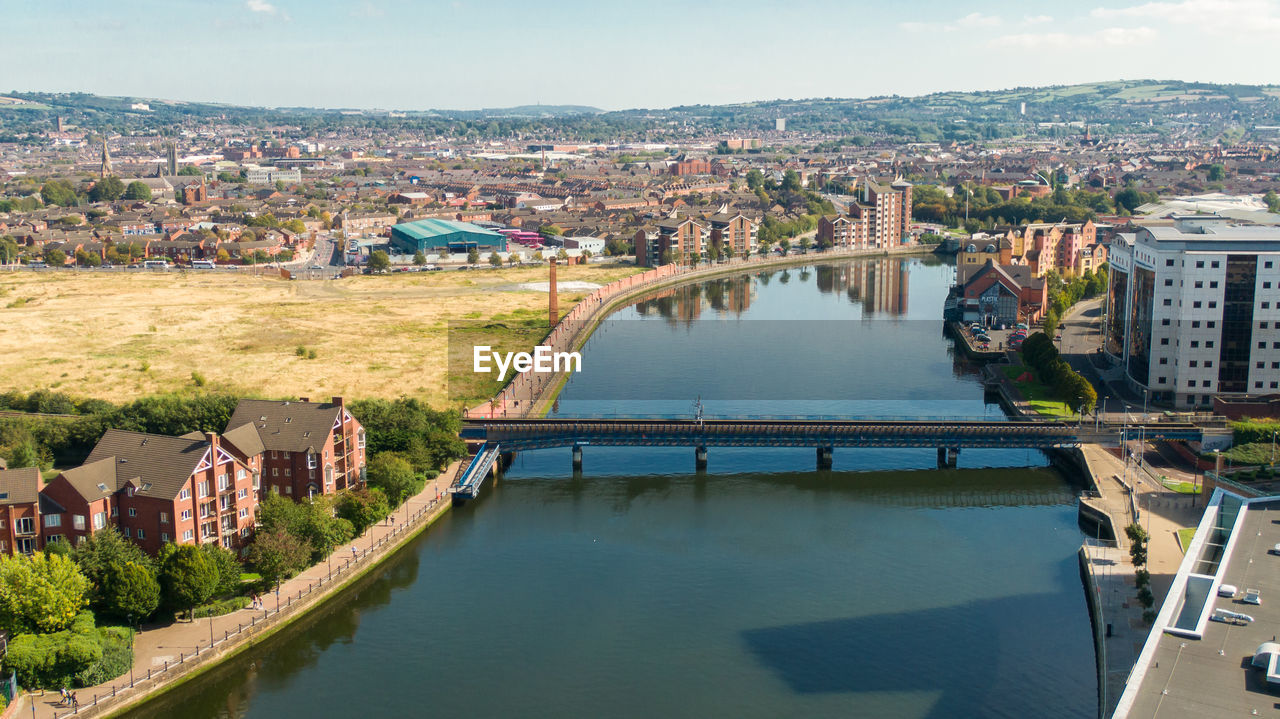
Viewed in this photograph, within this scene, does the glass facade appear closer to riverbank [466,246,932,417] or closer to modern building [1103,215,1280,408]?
modern building [1103,215,1280,408]

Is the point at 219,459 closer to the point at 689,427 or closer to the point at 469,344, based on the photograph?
the point at 689,427

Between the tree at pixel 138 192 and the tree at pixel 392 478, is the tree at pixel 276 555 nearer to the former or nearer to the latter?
the tree at pixel 392 478

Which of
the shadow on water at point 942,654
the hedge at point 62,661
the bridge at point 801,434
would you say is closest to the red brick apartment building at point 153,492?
the hedge at point 62,661

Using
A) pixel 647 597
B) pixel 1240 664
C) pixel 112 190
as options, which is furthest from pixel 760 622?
pixel 112 190

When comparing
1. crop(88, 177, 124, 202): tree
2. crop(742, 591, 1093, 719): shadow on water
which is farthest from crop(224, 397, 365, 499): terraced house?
crop(88, 177, 124, 202): tree

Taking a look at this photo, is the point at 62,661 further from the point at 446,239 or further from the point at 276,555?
the point at 446,239

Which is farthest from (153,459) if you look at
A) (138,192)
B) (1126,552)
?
(138,192)
